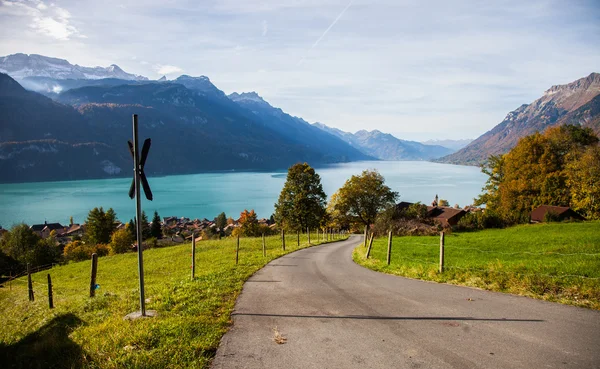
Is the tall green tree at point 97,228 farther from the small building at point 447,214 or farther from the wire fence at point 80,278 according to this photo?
the small building at point 447,214

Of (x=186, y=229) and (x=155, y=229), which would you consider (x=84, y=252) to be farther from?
(x=186, y=229)

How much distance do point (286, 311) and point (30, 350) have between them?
5.42 m

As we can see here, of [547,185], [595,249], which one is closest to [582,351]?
[595,249]

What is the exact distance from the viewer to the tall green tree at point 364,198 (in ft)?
197

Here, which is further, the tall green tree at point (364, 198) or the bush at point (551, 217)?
the tall green tree at point (364, 198)

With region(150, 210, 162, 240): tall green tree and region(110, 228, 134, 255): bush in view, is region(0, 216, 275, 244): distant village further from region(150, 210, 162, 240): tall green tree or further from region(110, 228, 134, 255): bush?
region(110, 228, 134, 255): bush

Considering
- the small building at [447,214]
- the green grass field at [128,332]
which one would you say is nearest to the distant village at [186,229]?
the small building at [447,214]

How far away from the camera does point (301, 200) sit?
5181 cm

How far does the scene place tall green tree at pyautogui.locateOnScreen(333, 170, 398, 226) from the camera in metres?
60.0

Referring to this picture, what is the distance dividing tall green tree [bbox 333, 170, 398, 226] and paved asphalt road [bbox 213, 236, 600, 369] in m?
49.6

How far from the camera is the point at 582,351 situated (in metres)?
5.63

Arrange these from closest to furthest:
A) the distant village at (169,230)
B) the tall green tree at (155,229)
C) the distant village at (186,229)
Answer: the distant village at (186,229)
the tall green tree at (155,229)
the distant village at (169,230)

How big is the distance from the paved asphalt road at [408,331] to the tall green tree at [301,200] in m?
41.4

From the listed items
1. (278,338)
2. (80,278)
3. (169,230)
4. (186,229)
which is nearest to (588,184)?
(278,338)
